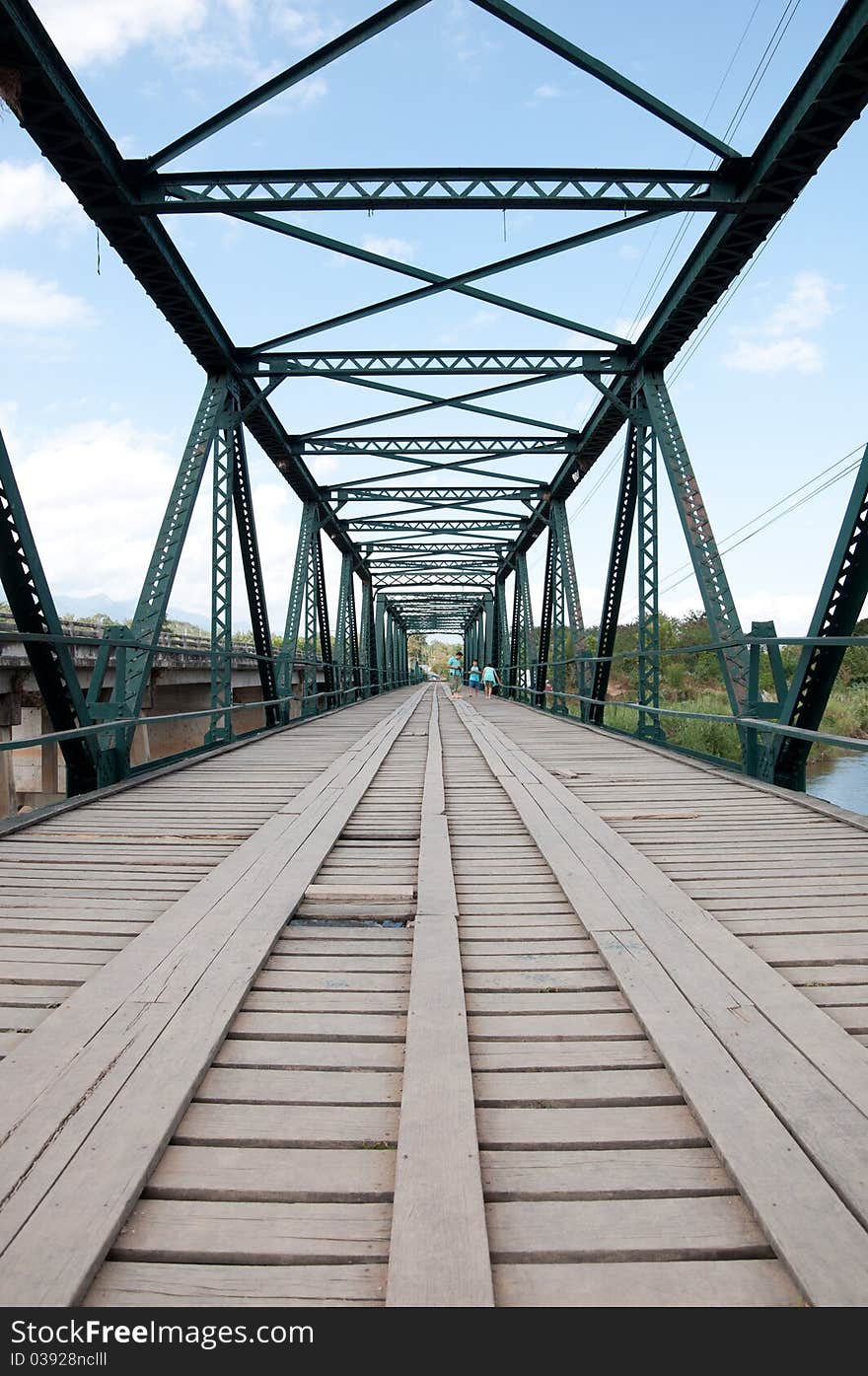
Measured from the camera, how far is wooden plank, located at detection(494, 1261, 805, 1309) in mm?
1134

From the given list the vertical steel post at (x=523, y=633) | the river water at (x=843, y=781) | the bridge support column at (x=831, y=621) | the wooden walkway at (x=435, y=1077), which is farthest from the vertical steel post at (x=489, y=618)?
the wooden walkway at (x=435, y=1077)

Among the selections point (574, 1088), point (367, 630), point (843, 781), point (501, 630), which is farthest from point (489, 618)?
point (574, 1088)

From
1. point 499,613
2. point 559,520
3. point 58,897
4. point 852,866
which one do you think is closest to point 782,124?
point 852,866

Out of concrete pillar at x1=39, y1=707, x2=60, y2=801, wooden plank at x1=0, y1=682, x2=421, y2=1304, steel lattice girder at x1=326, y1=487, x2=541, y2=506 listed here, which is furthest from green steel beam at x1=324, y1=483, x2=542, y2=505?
wooden plank at x1=0, y1=682, x2=421, y2=1304

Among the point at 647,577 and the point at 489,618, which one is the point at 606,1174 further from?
the point at 489,618

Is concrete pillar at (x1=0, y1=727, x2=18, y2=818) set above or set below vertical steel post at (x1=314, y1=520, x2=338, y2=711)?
below

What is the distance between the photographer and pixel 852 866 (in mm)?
3377

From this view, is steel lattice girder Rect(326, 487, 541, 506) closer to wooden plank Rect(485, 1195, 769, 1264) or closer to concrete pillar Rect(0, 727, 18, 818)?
concrete pillar Rect(0, 727, 18, 818)

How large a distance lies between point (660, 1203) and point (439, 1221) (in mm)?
379

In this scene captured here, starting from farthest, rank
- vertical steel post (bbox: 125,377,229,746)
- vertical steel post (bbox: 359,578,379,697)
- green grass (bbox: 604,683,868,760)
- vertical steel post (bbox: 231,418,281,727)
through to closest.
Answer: vertical steel post (bbox: 359,578,379,697), green grass (bbox: 604,683,868,760), vertical steel post (bbox: 231,418,281,727), vertical steel post (bbox: 125,377,229,746)

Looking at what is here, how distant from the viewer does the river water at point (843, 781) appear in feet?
47.2

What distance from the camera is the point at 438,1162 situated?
4.57ft

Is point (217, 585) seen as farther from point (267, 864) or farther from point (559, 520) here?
point (559, 520)

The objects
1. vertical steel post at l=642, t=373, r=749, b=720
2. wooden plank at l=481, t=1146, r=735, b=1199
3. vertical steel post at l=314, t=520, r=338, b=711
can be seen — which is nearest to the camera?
wooden plank at l=481, t=1146, r=735, b=1199
